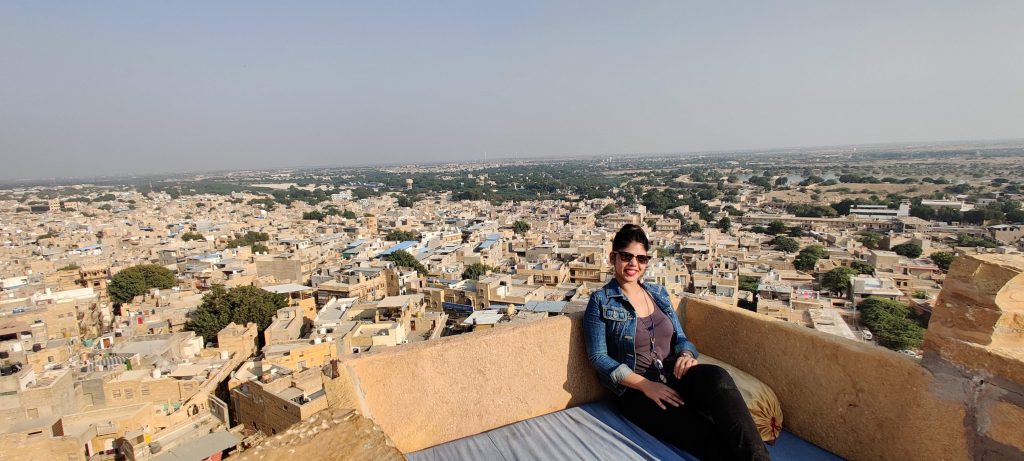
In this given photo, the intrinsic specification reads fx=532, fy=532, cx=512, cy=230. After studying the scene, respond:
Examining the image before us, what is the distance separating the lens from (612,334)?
2592mm

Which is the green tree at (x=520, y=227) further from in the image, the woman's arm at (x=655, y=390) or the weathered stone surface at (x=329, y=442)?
the weathered stone surface at (x=329, y=442)

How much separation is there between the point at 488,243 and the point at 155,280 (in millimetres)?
14286

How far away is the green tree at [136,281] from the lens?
20094 millimetres

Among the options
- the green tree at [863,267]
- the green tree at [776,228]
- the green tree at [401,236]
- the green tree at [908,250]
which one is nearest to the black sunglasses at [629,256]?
the green tree at [863,267]

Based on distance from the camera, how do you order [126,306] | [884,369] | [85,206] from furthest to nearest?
[85,206] < [126,306] < [884,369]

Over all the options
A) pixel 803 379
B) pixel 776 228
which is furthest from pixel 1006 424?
pixel 776 228

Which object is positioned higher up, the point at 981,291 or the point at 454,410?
the point at 981,291

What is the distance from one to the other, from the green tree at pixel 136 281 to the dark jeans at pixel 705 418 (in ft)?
74.3

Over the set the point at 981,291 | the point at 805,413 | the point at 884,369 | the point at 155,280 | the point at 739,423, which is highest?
the point at 981,291

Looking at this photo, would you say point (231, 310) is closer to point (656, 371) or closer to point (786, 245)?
point (656, 371)

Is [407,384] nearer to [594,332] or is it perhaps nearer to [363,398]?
[363,398]

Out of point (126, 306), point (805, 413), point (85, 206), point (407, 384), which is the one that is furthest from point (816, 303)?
point (85, 206)

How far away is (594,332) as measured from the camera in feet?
8.55

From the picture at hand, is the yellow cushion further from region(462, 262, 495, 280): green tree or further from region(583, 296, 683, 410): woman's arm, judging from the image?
region(462, 262, 495, 280): green tree
